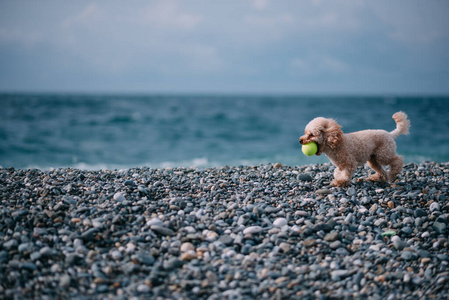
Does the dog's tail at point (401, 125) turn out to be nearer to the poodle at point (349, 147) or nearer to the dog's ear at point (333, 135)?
the poodle at point (349, 147)

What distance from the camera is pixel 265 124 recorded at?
23969 millimetres

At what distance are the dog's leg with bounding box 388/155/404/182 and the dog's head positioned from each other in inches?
46.7

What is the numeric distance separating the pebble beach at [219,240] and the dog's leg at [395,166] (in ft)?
0.71

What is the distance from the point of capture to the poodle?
5.08 meters

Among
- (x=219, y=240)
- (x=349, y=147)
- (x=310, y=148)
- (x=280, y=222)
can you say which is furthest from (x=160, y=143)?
(x=219, y=240)

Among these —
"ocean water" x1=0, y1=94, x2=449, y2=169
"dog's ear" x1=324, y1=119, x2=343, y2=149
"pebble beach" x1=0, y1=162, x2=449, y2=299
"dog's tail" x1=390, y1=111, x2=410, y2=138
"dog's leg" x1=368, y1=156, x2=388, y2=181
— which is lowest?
"pebble beach" x1=0, y1=162, x2=449, y2=299

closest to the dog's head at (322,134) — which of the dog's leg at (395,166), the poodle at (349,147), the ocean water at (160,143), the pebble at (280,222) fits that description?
the poodle at (349,147)

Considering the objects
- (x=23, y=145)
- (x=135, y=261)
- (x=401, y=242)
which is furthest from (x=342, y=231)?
(x=23, y=145)

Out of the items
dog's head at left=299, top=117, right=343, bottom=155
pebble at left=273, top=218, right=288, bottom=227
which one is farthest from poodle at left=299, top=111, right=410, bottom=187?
pebble at left=273, top=218, right=288, bottom=227

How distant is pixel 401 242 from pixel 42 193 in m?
4.85

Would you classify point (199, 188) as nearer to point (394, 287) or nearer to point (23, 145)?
point (394, 287)

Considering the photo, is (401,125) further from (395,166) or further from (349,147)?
(349,147)

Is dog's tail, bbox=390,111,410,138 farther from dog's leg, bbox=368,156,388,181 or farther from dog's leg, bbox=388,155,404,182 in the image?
dog's leg, bbox=368,156,388,181

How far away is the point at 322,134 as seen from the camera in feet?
16.8
